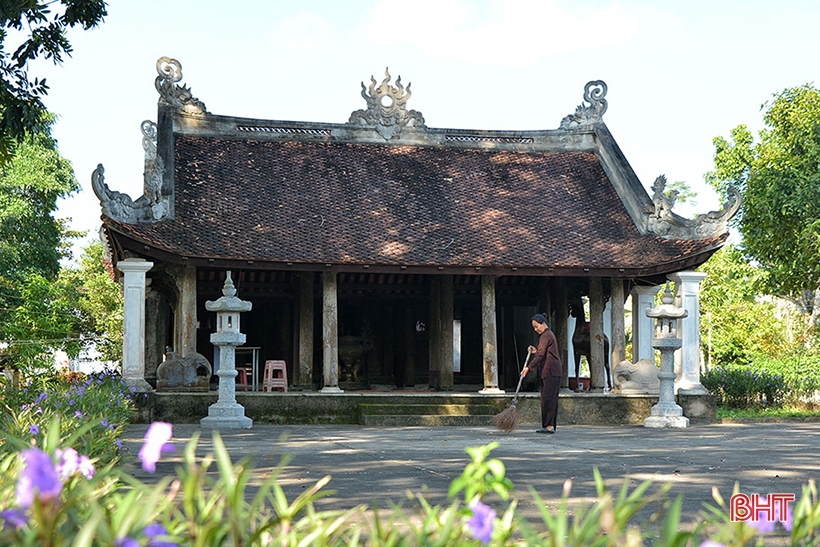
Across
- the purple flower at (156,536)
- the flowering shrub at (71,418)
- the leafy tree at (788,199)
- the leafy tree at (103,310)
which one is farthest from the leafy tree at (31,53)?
the leafy tree at (103,310)

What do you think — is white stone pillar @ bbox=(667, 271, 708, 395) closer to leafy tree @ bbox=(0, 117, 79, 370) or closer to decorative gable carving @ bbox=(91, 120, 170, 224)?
decorative gable carving @ bbox=(91, 120, 170, 224)

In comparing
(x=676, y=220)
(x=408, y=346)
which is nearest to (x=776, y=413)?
(x=676, y=220)

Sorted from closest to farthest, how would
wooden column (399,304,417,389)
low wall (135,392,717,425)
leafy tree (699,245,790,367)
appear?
low wall (135,392,717,425), wooden column (399,304,417,389), leafy tree (699,245,790,367)

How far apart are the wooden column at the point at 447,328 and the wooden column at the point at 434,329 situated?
13 cm

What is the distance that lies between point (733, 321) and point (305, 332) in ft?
93.1

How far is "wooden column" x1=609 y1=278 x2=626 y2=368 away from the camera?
19.5 metres

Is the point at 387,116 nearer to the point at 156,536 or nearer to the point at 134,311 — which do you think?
the point at 134,311

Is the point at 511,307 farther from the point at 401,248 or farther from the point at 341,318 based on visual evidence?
the point at 401,248

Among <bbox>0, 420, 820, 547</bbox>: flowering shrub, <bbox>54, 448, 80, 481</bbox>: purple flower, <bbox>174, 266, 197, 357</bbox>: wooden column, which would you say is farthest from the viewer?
<bbox>174, 266, 197, 357</bbox>: wooden column

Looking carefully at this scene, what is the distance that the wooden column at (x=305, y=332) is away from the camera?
19.0 metres

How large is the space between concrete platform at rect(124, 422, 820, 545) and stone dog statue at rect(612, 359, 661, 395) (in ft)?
11.4

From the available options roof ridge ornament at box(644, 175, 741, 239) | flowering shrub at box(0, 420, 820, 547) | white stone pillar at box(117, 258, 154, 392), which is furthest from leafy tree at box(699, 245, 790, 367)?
flowering shrub at box(0, 420, 820, 547)

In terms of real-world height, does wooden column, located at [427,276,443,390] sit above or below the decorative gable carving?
below

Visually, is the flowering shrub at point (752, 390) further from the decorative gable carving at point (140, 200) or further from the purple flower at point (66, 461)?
the purple flower at point (66, 461)
